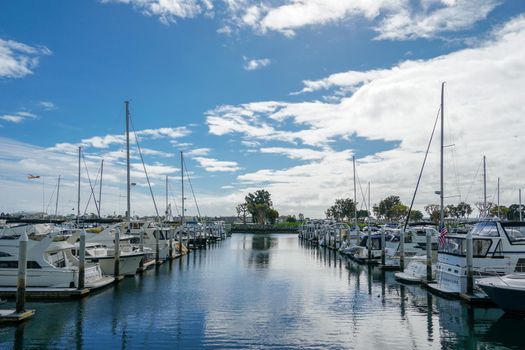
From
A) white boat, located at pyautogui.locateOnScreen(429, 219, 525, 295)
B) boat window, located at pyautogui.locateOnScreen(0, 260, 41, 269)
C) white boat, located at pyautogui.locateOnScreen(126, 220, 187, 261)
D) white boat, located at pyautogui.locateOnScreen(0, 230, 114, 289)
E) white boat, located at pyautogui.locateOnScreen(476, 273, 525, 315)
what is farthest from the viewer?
white boat, located at pyautogui.locateOnScreen(126, 220, 187, 261)

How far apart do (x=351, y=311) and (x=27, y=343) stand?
14.8 meters

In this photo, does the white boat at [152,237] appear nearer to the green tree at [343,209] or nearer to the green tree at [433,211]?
the green tree at [433,211]

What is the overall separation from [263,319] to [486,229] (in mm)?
14251

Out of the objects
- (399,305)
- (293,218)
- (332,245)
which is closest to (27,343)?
(399,305)

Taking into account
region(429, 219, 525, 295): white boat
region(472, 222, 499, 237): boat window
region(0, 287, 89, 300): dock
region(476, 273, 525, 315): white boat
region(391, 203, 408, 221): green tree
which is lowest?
region(0, 287, 89, 300): dock

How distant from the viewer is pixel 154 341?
19.0m

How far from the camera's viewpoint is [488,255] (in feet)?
88.4

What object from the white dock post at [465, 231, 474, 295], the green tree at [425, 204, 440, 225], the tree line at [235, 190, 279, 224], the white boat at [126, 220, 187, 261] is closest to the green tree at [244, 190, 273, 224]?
the tree line at [235, 190, 279, 224]

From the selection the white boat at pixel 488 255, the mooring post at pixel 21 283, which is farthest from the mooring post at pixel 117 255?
the white boat at pixel 488 255

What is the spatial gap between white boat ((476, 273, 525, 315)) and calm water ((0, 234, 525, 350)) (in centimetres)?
63

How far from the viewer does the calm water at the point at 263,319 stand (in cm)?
1889

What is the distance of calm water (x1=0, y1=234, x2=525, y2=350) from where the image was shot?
18.9 metres

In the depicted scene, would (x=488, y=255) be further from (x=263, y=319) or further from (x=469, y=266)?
(x=263, y=319)

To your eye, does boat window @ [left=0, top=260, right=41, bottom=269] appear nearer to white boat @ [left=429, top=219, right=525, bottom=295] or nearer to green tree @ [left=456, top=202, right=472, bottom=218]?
white boat @ [left=429, top=219, right=525, bottom=295]
